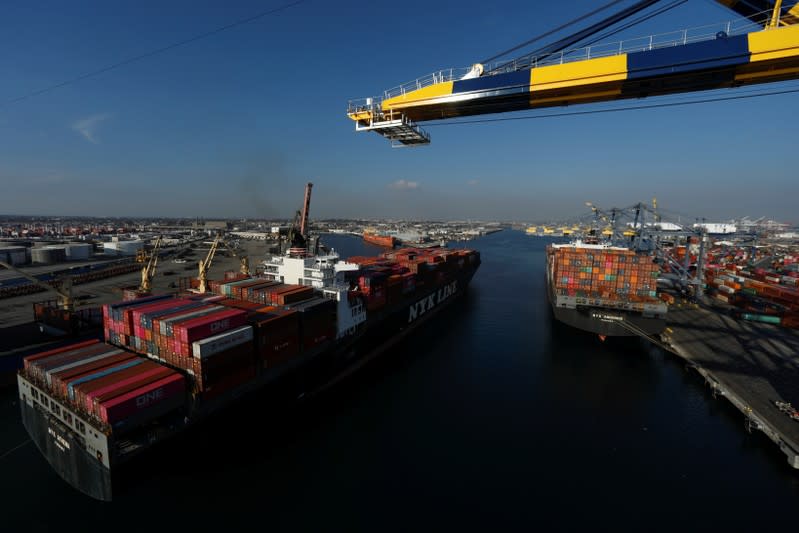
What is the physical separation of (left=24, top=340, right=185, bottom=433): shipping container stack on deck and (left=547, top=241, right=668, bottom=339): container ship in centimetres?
3262

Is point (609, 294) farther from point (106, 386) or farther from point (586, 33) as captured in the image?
point (106, 386)

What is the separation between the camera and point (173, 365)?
15.1m

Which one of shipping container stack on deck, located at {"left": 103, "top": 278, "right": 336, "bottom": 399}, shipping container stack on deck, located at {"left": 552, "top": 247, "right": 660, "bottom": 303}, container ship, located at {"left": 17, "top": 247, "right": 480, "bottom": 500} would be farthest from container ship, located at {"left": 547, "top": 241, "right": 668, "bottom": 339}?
shipping container stack on deck, located at {"left": 103, "top": 278, "right": 336, "bottom": 399}

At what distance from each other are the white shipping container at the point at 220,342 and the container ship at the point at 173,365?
0.05m

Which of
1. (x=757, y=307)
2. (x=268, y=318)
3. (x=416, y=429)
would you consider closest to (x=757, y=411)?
(x=416, y=429)

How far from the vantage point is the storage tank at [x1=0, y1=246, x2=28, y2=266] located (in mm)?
62031

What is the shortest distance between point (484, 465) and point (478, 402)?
19.0 ft

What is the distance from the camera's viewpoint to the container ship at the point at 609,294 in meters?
30.6

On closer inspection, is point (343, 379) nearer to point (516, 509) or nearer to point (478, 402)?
point (478, 402)

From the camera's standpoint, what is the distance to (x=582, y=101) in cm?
1059

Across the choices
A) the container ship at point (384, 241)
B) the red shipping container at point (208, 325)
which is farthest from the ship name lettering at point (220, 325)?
the container ship at point (384, 241)

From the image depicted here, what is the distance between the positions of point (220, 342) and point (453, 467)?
500 inches

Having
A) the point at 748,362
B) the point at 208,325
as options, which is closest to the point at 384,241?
the point at 748,362

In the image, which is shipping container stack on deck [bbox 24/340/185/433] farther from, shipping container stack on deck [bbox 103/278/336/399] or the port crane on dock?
the port crane on dock
